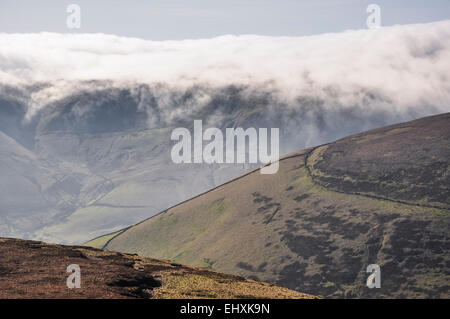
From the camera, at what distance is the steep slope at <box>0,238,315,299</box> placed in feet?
312

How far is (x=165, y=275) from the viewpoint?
386 feet

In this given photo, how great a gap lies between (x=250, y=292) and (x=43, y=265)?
153 ft

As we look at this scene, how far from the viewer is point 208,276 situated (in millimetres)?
122812

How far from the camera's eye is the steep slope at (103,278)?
9519 cm

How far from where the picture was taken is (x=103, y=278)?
10681 cm
